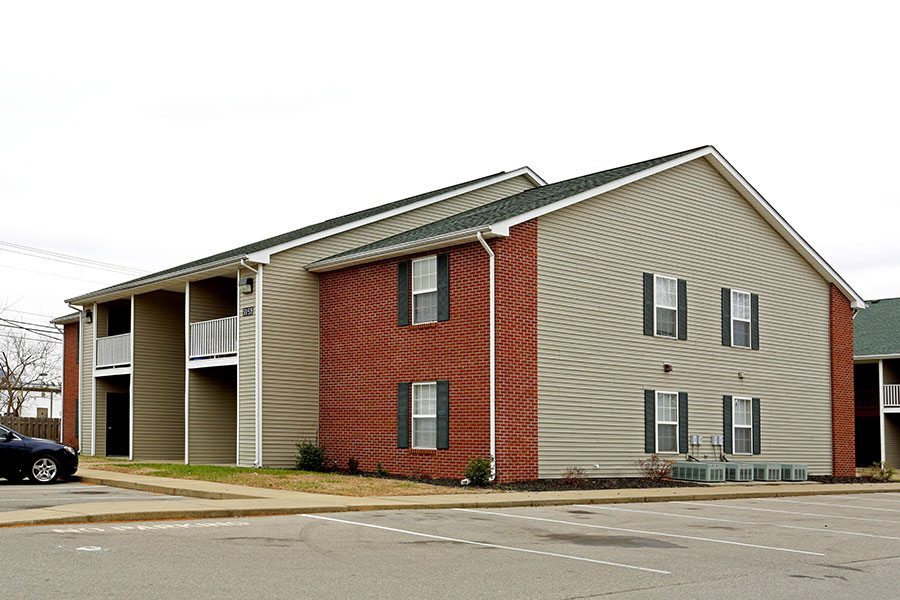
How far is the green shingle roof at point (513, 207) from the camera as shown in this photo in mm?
24188

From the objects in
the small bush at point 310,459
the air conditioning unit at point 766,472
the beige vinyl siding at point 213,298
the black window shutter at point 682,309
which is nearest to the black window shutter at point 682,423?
the black window shutter at point 682,309

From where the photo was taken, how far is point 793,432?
30.3m

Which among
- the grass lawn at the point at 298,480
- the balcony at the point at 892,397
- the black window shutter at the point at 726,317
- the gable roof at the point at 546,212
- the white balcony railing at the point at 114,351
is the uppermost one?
the gable roof at the point at 546,212

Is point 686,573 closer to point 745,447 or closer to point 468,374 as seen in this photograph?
point 468,374

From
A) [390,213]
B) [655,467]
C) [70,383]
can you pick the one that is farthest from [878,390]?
[70,383]

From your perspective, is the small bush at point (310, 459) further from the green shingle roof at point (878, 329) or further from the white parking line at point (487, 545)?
the green shingle roof at point (878, 329)

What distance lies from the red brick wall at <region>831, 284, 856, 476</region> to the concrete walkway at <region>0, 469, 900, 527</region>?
5.76 m

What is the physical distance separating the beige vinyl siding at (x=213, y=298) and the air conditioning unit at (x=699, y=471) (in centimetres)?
1305

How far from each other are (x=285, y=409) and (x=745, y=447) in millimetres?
12480

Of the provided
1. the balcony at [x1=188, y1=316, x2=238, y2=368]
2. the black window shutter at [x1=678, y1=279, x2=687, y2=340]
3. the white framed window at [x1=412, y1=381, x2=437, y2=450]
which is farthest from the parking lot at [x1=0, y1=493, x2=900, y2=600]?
the balcony at [x1=188, y1=316, x2=238, y2=368]

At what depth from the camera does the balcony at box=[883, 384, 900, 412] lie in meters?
42.5

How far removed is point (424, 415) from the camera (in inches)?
966

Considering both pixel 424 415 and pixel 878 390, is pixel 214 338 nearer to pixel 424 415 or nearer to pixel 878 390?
pixel 424 415

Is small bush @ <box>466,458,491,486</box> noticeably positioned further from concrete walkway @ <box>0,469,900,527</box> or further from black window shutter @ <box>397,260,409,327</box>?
black window shutter @ <box>397,260,409,327</box>
